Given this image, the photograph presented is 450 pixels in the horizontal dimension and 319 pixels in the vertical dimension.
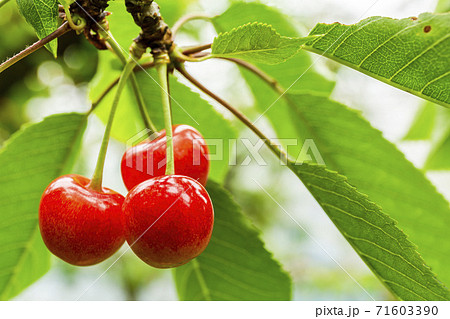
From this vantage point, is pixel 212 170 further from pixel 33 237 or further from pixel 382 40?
pixel 382 40

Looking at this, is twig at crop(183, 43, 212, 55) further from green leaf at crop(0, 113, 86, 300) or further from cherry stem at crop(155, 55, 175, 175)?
green leaf at crop(0, 113, 86, 300)

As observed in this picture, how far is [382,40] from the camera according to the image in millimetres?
794

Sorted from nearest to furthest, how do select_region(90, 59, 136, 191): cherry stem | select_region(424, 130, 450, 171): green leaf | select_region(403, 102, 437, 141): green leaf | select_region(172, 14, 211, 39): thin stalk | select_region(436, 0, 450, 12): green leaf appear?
1. select_region(90, 59, 136, 191): cherry stem
2. select_region(172, 14, 211, 39): thin stalk
3. select_region(436, 0, 450, 12): green leaf
4. select_region(424, 130, 450, 171): green leaf
5. select_region(403, 102, 437, 141): green leaf

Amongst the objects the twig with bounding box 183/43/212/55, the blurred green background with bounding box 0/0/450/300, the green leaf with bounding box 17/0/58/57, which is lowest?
the blurred green background with bounding box 0/0/450/300

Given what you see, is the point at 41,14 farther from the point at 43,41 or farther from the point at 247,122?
the point at 247,122

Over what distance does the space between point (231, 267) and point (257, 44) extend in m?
0.63

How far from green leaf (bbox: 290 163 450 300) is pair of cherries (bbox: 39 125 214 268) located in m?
0.23

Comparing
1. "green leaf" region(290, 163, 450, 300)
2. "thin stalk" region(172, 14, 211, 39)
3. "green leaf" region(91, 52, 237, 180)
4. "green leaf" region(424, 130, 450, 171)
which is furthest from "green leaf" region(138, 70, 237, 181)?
"green leaf" region(424, 130, 450, 171)

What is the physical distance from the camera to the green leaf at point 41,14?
77 cm

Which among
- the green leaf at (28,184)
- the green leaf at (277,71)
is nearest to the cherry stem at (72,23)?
the green leaf at (28,184)

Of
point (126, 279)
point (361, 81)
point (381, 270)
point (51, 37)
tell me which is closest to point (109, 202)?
point (51, 37)

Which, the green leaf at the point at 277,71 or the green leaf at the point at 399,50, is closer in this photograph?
the green leaf at the point at 399,50

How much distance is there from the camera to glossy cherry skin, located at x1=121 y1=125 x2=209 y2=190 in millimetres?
850

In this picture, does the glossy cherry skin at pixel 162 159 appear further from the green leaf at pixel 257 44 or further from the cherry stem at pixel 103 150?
the green leaf at pixel 257 44
